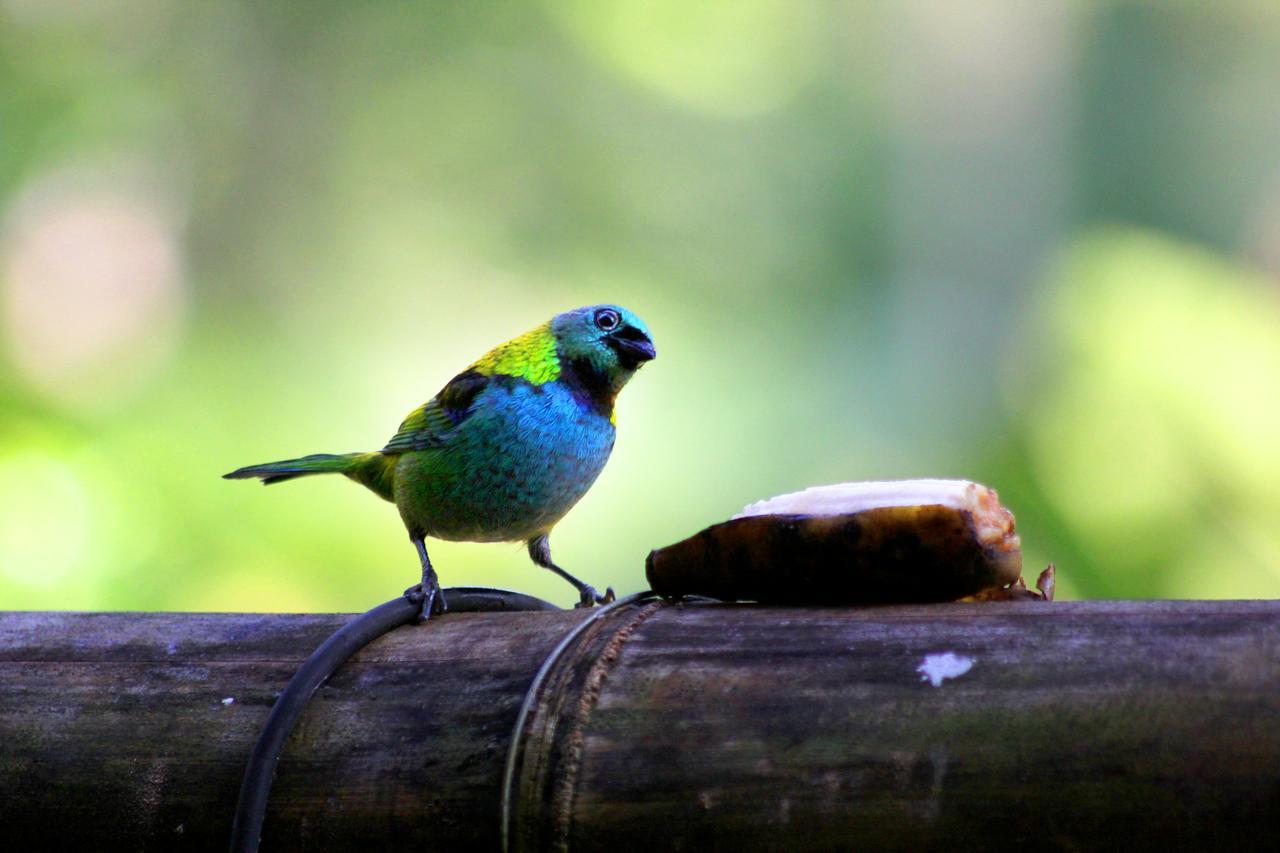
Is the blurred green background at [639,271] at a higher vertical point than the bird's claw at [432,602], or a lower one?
higher

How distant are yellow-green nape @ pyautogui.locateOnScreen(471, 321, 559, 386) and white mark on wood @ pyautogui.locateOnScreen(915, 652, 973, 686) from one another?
2.03 meters

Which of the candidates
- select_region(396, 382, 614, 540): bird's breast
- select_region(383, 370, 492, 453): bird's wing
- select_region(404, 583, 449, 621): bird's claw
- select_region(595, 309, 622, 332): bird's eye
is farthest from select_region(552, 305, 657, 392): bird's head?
select_region(404, 583, 449, 621): bird's claw

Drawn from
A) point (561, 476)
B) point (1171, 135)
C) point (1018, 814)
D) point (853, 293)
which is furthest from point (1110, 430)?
point (1018, 814)

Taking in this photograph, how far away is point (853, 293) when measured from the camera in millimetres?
6586

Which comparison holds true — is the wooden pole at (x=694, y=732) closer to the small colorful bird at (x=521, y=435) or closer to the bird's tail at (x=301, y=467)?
the small colorful bird at (x=521, y=435)

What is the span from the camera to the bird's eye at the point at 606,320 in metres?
3.32

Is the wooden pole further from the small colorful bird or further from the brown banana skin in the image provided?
the small colorful bird

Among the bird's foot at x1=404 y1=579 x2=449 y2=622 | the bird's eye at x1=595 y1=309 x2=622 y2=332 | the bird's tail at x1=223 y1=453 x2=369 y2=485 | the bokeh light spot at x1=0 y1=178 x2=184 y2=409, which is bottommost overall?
the bird's foot at x1=404 y1=579 x2=449 y2=622

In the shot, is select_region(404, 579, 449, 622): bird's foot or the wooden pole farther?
select_region(404, 579, 449, 622): bird's foot

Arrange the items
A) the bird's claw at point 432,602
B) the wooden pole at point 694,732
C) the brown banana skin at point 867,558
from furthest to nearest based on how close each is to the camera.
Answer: the bird's claw at point 432,602 < the brown banana skin at point 867,558 < the wooden pole at point 694,732

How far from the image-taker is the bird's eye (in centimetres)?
332

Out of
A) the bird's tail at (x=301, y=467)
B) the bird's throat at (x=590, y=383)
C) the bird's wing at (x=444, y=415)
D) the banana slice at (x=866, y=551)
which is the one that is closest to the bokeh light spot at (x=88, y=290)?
the bird's tail at (x=301, y=467)

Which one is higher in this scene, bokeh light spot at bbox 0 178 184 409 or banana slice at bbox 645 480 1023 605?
bokeh light spot at bbox 0 178 184 409

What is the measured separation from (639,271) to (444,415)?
3.39 m
